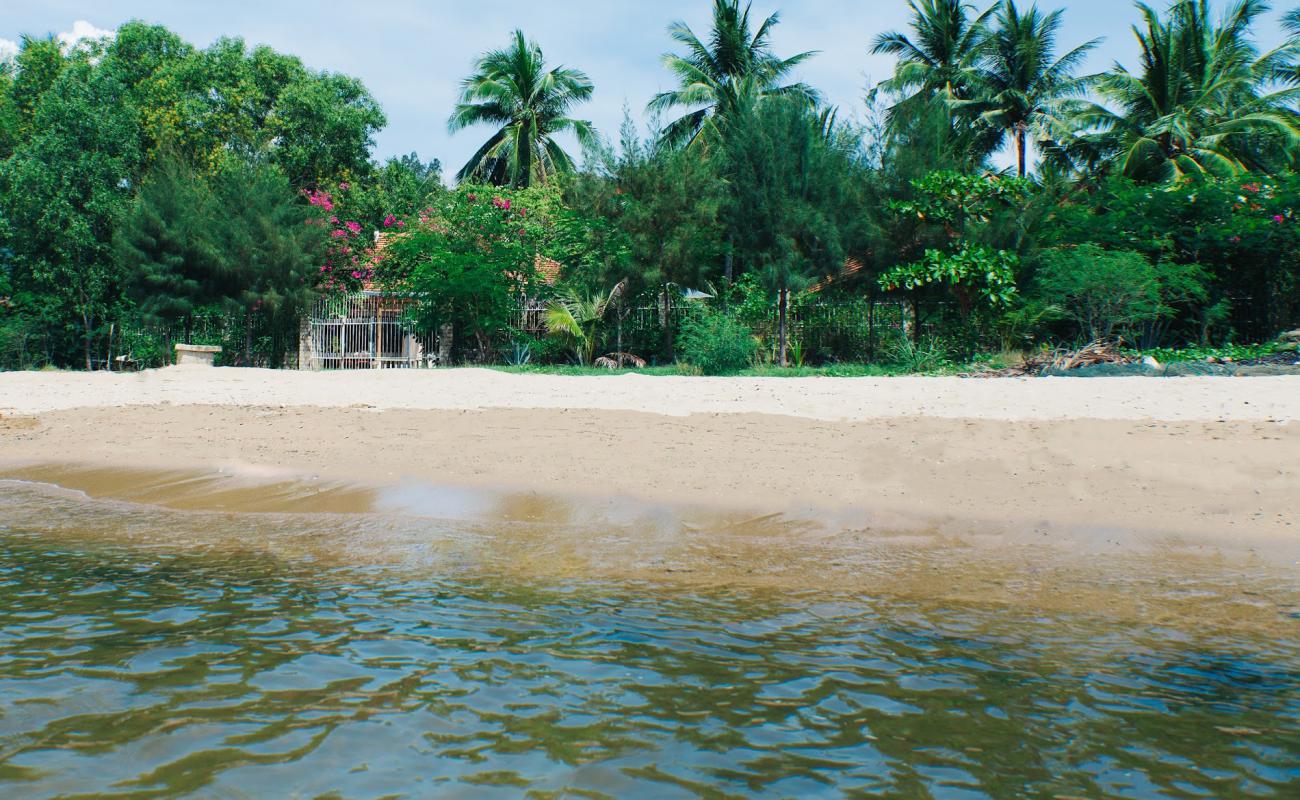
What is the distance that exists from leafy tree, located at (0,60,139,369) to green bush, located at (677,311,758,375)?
1522cm

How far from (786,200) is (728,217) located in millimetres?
1279

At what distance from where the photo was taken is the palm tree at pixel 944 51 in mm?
29531

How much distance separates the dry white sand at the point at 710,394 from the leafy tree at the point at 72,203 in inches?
394

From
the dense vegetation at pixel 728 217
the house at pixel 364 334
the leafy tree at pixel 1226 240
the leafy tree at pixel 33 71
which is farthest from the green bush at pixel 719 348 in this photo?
the leafy tree at pixel 33 71

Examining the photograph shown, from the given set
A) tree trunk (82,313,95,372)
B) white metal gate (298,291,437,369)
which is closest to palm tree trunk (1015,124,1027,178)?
white metal gate (298,291,437,369)

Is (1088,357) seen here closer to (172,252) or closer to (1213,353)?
(1213,353)

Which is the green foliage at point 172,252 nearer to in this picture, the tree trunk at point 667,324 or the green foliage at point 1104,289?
the tree trunk at point 667,324

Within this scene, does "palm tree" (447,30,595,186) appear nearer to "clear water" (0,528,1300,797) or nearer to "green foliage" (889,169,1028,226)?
"green foliage" (889,169,1028,226)

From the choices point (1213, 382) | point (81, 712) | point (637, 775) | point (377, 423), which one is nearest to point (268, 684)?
point (81, 712)

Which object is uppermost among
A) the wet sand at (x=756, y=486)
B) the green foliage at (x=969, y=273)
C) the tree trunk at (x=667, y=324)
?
the green foliage at (x=969, y=273)

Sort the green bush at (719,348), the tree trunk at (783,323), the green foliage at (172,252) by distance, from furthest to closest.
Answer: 1. the green foliage at (172,252)
2. the tree trunk at (783,323)
3. the green bush at (719,348)

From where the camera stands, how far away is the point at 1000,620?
4676 millimetres

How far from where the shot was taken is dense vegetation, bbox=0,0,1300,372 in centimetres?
1628

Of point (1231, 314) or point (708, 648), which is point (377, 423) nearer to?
point (708, 648)
